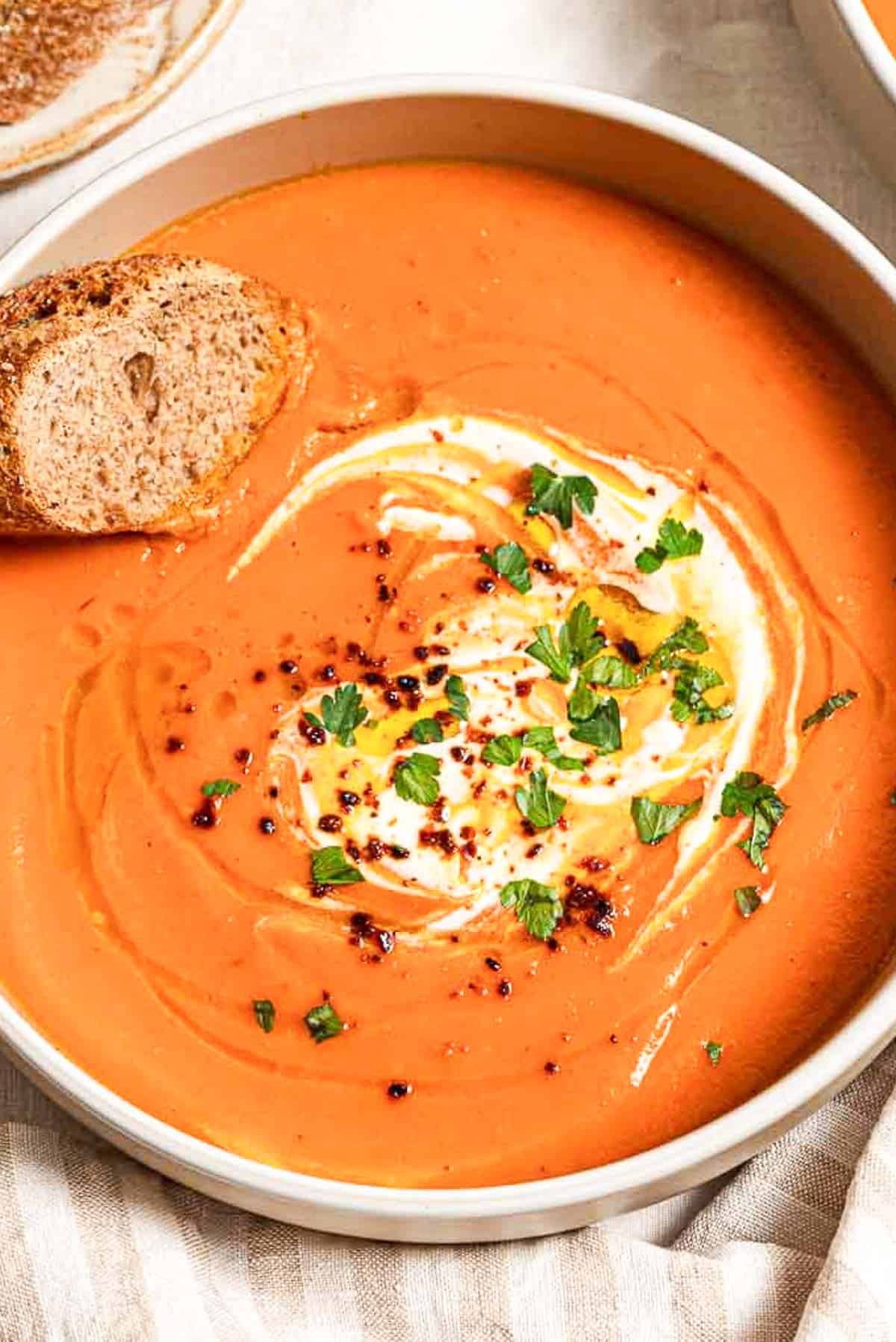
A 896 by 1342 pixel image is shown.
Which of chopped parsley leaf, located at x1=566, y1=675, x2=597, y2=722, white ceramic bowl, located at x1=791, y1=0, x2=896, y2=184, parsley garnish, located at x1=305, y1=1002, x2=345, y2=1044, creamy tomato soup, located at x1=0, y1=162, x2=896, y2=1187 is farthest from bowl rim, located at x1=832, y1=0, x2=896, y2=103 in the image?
parsley garnish, located at x1=305, y1=1002, x2=345, y2=1044

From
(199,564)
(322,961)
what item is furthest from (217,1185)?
Answer: (199,564)

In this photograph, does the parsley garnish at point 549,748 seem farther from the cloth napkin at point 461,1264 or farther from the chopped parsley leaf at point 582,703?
the cloth napkin at point 461,1264

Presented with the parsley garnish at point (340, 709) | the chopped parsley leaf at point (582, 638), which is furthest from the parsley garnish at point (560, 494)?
the parsley garnish at point (340, 709)

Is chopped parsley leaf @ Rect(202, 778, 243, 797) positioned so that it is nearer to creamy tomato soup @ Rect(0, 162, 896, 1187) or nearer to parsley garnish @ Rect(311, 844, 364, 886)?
creamy tomato soup @ Rect(0, 162, 896, 1187)

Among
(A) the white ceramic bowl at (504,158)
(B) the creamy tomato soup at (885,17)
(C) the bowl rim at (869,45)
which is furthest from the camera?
(B) the creamy tomato soup at (885,17)

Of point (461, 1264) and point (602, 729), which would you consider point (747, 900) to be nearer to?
point (602, 729)

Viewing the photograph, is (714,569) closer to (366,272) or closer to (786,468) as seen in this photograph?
(786,468)
